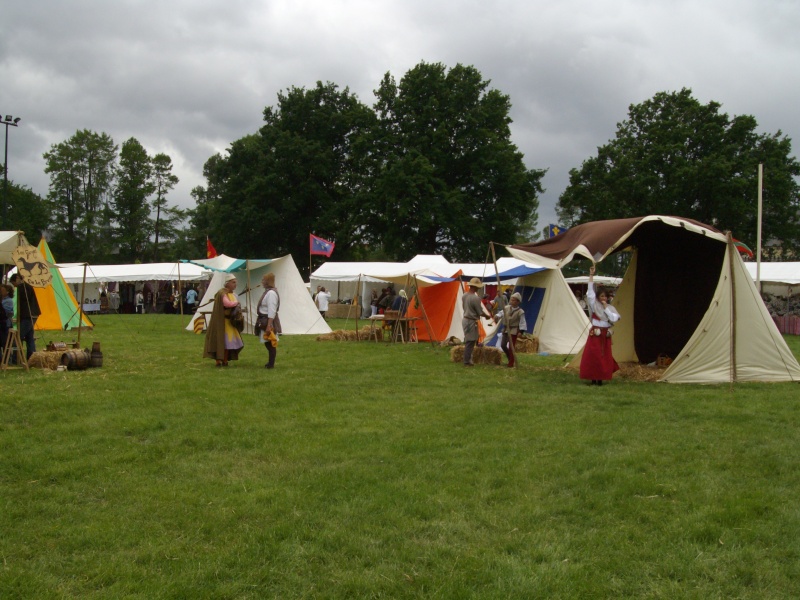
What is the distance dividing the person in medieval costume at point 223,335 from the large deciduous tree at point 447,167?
2343 cm

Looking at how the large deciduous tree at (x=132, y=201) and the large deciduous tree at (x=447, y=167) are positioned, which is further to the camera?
the large deciduous tree at (x=132, y=201)

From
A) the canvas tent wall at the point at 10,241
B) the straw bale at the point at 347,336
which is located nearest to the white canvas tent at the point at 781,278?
the straw bale at the point at 347,336

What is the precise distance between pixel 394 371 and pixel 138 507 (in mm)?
7417

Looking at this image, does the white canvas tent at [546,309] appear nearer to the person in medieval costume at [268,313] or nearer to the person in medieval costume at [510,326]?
the person in medieval costume at [510,326]

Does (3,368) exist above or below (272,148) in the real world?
below

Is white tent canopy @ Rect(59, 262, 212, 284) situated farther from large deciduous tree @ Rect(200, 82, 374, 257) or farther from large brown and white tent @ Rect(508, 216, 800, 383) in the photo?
large brown and white tent @ Rect(508, 216, 800, 383)

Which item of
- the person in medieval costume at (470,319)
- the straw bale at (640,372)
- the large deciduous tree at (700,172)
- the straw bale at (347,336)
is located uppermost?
the large deciduous tree at (700,172)

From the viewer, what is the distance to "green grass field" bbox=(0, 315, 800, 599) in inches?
143

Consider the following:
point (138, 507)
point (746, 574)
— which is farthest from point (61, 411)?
point (746, 574)

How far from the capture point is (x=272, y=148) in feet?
131

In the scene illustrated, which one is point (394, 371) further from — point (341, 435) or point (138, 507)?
point (138, 507)

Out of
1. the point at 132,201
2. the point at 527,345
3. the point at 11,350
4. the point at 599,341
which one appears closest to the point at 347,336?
the point at 527,345

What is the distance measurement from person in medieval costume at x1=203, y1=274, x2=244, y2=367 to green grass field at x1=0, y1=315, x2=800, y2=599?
233cm

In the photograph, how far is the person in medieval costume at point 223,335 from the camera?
11508 millimetres
